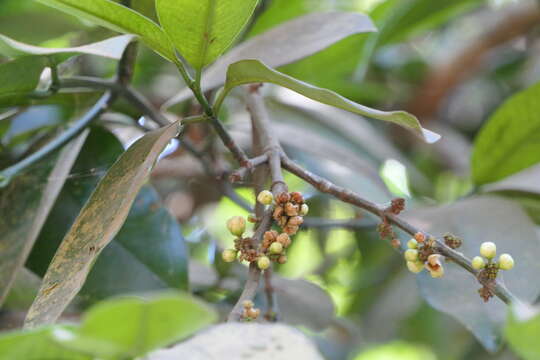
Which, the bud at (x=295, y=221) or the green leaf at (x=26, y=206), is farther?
the green leaf at (x=26, y=206)

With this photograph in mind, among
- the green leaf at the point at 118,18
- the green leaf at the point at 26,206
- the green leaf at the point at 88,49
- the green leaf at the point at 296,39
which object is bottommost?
the green leaf at the point at 26,206

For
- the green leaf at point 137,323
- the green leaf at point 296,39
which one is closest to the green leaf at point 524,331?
the green leaf at point 137,323

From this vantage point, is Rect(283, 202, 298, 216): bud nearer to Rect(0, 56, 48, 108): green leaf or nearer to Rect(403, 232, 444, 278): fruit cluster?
Rect(403, 232, 444, 278): fruit cluster

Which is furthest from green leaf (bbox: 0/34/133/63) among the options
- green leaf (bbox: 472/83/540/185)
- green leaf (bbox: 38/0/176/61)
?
green leaf (bbox: 472/83/540/185)

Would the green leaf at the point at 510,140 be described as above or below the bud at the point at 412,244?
below

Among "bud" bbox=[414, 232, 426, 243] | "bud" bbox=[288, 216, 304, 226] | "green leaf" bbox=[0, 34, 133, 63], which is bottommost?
"bud" bbox=[414, 232, 426, 243]

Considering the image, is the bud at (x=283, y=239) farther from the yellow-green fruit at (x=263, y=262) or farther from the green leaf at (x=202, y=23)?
the green leaf at (x=202, y=23)

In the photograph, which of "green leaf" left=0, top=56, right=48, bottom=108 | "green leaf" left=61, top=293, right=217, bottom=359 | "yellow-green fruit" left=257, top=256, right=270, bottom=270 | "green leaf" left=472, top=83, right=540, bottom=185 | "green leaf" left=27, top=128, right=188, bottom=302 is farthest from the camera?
"green leaf" left=472, top=83, right=540, bottom=185

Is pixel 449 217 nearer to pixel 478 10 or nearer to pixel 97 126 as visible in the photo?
pixel 97 126
